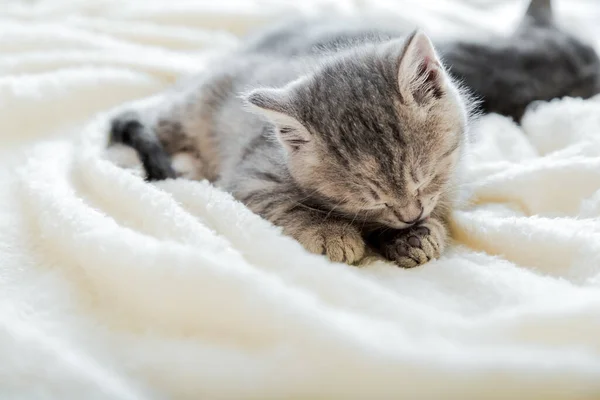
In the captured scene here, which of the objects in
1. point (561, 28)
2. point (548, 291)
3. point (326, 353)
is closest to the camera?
point (326, 353)

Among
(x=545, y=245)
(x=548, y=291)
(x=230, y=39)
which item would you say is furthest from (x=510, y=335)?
(x=230, y=39)

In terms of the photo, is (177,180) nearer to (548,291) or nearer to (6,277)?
(6,277)

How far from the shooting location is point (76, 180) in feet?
3.91

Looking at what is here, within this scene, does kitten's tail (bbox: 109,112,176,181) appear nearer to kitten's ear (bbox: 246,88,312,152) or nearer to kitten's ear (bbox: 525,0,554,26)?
kitten's ear (bbox: 246,88,312,152)

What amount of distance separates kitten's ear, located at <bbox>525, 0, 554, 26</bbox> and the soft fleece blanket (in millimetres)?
659

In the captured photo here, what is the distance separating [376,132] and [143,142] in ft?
2.07

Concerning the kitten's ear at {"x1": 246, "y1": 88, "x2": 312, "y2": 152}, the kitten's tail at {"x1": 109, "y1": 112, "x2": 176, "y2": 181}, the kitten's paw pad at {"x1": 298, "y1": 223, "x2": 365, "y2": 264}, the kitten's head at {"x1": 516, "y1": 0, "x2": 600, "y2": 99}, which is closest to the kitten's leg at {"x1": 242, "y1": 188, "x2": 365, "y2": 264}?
the kitten's paw pad at {"x1": 298, "y1": 223, "x2": 365, "y2": 264}

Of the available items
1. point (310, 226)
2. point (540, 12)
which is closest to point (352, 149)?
point (310, 226)

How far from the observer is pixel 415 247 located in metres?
1.01

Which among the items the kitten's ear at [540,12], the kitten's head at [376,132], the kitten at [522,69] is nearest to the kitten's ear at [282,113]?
the kitten's head at [376,132]

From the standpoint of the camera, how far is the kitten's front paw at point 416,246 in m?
1.00

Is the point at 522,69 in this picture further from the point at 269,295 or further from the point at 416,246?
the point at 269,295

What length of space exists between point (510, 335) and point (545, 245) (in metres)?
0.30

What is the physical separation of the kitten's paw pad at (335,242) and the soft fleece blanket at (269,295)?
0.20ft
